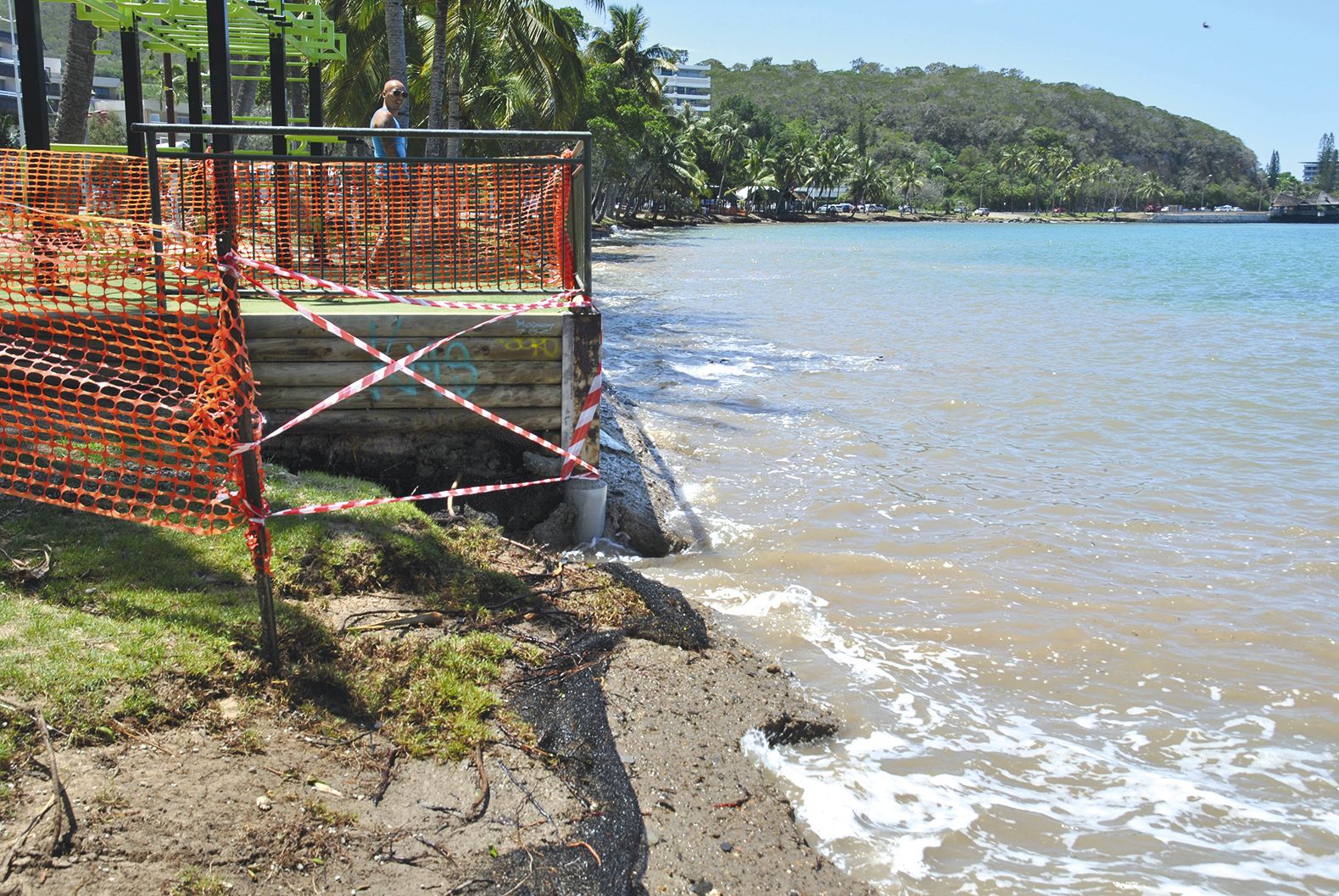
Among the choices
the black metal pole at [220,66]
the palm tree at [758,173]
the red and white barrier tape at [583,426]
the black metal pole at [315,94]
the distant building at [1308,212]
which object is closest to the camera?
the red and white barrier tape at [583,426]

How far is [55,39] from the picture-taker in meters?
138

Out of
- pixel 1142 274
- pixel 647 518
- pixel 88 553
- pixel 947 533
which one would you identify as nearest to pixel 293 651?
pixel 88 553

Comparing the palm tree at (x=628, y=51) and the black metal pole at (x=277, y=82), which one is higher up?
the palm tree at (x=628, y=51)

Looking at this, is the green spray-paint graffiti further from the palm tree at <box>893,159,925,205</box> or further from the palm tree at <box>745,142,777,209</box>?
the palm tree at <box>893,159,925,205</box>

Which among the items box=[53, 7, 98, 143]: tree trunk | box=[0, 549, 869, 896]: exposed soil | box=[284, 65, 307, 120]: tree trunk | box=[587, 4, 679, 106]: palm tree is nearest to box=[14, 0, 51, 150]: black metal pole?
box=[53, 7, 98, 143]: tree trunk

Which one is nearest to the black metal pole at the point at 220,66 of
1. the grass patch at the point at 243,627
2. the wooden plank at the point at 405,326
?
the wooden plank at the point at 405,326

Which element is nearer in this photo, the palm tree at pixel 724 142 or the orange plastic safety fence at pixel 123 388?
the orange plastic safety fence at pixel 123 388

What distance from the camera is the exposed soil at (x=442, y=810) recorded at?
10.4ft

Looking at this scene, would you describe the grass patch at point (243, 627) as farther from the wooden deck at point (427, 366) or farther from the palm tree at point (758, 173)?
the palm tree at point (758, 173)

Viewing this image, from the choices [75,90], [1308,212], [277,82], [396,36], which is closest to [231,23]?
[277,82]

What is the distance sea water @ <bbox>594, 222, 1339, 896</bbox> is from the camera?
4.44 metres

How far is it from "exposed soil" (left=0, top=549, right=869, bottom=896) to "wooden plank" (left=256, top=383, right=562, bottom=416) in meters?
2.53

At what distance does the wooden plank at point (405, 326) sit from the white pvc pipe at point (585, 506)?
3.33 ft

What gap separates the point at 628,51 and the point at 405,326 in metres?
62.3
